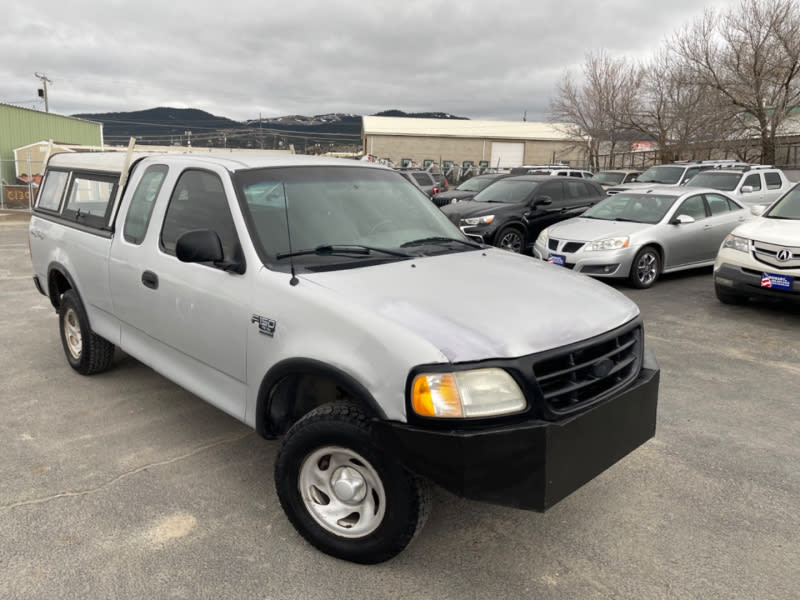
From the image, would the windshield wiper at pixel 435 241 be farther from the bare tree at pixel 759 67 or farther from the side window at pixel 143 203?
the bare tree at pixel 759 67

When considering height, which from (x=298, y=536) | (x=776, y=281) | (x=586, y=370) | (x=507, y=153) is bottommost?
(x=298, y=536)

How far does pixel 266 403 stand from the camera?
297 centimetres

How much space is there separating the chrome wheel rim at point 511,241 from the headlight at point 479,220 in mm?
428

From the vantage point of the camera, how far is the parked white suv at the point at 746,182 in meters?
14.4

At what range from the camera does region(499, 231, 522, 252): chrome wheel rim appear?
11.1 meters

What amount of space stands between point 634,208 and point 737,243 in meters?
2.80

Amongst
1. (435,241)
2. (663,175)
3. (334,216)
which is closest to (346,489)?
(334,216)

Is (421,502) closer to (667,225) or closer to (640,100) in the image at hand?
(667,225)

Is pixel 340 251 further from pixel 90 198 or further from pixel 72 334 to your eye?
pixel 72 334

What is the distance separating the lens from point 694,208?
9.92 m

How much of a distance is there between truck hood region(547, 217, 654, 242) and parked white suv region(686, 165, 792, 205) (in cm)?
602

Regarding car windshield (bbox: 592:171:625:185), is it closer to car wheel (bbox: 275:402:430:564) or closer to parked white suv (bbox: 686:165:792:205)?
parked white suv (bbox: 686:165:792:205)

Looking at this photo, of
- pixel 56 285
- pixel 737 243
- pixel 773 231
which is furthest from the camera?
pixel 737 243

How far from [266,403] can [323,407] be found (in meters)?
0.40
